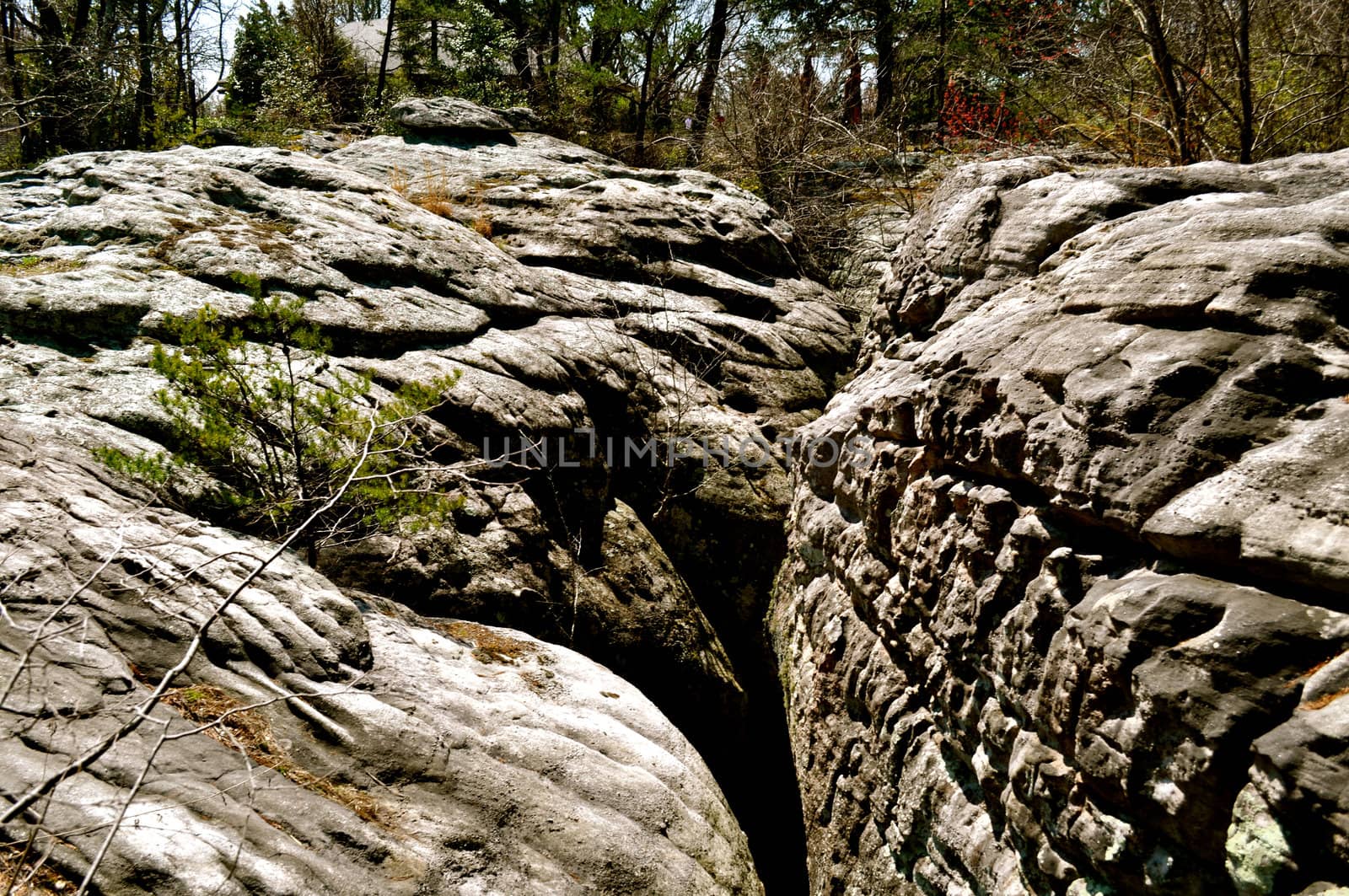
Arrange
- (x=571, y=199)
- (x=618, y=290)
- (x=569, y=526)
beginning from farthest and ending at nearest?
1. (x=571, y=199)
2. (x=618, y=290)
3. (x=569, y=526)

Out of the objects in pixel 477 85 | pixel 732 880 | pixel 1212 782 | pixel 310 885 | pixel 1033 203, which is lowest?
pixel 732 880

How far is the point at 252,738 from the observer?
2.85 meters

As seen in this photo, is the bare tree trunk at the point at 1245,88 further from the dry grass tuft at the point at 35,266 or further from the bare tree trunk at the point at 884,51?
the bare tree trunk at the point at 884,51

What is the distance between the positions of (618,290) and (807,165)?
4.52 m

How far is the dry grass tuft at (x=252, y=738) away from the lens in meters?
2.79

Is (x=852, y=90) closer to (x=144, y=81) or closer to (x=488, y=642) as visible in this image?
(x=144, y=81)

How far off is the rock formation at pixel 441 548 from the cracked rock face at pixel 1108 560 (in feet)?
3.93

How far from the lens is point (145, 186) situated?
605 cm

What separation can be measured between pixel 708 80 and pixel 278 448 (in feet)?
39.6

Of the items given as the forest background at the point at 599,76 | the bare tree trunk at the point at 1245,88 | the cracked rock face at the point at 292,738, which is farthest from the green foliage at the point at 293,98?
the bare tree trunk at the point at 1245,88

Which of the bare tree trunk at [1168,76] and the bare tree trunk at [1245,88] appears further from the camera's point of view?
the bare tree trunk at [1168,76]

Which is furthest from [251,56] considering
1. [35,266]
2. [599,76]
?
[35,266]

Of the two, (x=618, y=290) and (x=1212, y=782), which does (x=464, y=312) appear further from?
(x=1212, y=782)

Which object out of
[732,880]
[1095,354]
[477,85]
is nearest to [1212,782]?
[1095,354]
